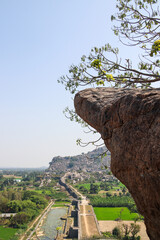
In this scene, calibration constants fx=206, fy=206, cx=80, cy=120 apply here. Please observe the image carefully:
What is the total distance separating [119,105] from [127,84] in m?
3.08

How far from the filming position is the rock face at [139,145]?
3.28m

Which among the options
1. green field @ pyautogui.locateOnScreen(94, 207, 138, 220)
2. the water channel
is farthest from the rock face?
green field @ pyautogui.locateOnScreen(94, 207, 138, 220)

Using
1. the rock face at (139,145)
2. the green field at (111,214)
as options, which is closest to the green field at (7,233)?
the green field at (111,214)

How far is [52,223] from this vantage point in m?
40.4

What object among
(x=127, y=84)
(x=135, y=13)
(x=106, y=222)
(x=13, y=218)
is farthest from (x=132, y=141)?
(x=13, y=218)

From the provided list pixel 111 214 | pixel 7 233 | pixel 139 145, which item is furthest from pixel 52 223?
pixel 139 145

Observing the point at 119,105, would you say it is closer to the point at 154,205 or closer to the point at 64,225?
the point at 154,205

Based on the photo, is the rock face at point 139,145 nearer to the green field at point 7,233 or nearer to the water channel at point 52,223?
the water channel at point 52,223

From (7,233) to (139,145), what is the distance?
3856cm

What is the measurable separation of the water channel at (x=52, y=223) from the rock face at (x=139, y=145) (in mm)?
32965

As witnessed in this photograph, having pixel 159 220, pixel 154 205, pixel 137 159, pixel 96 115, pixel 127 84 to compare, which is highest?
pixel 127 84

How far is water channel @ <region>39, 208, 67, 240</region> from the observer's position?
33062 mm

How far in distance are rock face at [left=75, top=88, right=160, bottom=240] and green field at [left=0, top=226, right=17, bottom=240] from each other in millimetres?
34206

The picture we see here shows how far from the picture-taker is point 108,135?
461 centimetres
